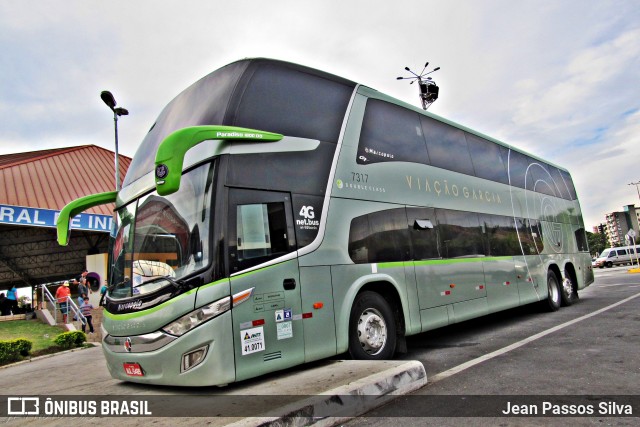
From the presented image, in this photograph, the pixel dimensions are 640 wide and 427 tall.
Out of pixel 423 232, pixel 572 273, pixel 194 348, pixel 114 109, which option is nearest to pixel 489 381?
pixel 423 232

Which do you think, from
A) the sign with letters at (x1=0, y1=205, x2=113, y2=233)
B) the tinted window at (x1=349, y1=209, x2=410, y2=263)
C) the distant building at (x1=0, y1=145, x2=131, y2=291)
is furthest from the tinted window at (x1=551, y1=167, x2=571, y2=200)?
the distant building at (x1=0, y1=145, x2=131, y2=291)

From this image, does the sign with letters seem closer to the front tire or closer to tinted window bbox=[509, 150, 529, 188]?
the front tire

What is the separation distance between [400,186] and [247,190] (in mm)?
3131

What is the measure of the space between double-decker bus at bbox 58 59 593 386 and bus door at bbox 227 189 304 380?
0.05 ft

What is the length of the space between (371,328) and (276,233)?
6.77 ft

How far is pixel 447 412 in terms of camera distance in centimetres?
400

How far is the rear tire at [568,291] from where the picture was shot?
12.4 m

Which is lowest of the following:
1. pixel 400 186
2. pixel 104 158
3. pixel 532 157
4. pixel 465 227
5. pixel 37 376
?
pixel 37 376

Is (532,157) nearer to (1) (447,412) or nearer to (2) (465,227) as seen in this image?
(2) (465,227)

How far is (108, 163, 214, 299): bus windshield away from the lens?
463 centimetres

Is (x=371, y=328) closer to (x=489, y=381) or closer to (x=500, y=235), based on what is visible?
(x=489, y=381)

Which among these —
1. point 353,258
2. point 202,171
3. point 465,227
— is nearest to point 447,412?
point 353,258

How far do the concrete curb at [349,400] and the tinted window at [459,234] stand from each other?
11.5 ft

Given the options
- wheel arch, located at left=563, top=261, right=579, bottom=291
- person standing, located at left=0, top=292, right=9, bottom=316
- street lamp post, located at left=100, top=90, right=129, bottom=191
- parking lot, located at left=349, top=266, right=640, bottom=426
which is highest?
street lamp post, located at left=100, top=90, right=129, bottom=191
